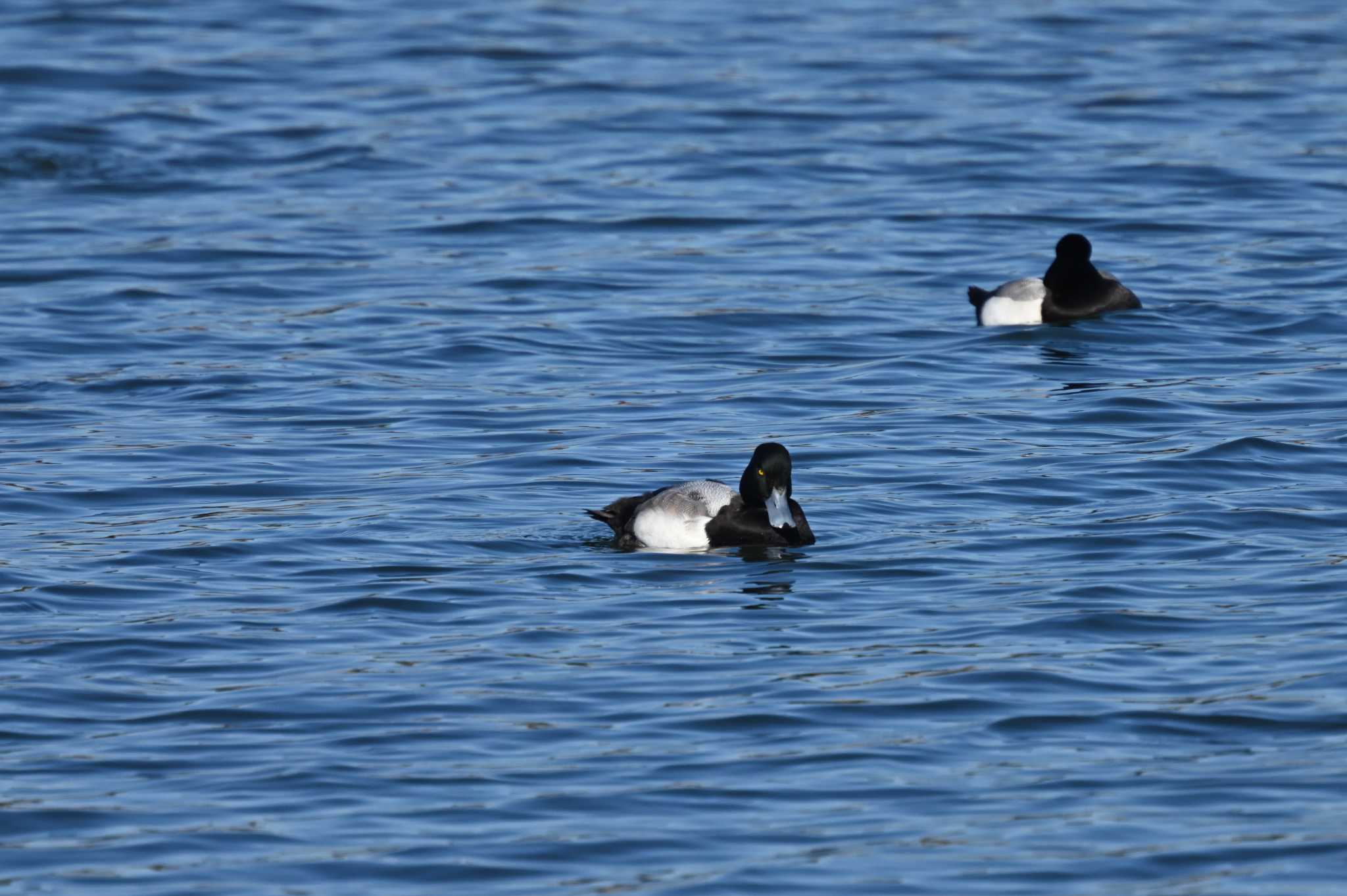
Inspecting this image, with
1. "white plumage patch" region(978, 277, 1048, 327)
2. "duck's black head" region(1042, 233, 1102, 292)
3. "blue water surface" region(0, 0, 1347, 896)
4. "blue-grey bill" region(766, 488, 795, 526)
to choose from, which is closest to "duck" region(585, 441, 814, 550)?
"blue-grey bill" region(766, 488, 795, 526)

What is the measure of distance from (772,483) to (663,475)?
6.10 feet

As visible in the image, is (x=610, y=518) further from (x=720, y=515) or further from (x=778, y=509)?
(x=778, y=509)

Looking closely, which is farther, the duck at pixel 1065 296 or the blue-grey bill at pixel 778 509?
the duck at pixel 1065 296

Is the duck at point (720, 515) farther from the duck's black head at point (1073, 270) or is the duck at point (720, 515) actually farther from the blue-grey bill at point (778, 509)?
the duck's black head at point (1073, 270)

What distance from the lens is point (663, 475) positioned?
44.0ft

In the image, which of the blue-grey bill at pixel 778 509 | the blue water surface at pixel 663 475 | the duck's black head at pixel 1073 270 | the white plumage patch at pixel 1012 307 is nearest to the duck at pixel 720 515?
the blue-grey bill at pixel 778 509

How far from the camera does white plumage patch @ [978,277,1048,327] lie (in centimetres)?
1803

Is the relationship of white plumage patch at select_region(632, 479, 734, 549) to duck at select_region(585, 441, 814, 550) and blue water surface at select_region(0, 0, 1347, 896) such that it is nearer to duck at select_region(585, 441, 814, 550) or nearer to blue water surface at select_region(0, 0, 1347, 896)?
duck at select_region(585, 441, 814, 550)

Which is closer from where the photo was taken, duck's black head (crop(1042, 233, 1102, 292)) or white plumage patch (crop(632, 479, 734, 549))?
white plumage patch (crop(632, 479, 734, 549))

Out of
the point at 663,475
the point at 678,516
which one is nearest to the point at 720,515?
the point at 678,516

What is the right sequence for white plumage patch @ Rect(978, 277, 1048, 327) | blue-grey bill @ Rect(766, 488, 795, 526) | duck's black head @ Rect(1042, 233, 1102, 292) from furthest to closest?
duck's black head @ Rect(1042, 233, 1102, 292) < white plumage patch @ Rect(978, 277, 1048, 327) < blue-grey bill @ Rect(766, 488, 795, 526)

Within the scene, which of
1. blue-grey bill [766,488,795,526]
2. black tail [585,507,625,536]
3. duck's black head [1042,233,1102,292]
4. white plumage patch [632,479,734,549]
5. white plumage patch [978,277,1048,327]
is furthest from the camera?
duck's black head [1042,233,1102,292]

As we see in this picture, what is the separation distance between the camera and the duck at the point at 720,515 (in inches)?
459

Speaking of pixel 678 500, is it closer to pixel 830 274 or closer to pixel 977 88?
pixel 830 274
